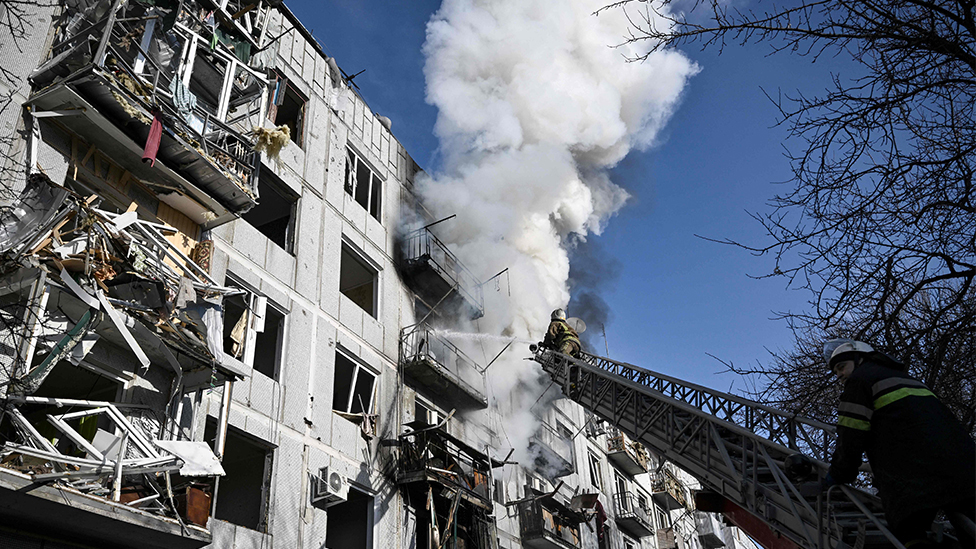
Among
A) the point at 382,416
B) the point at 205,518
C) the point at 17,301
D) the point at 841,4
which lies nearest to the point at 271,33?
the point at 382,416

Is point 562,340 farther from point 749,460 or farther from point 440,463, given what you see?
point 749,460

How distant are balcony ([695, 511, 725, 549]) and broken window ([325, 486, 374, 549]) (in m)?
25.9

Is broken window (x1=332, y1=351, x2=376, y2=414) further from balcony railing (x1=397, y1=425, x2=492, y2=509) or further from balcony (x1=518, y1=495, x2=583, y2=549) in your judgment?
balcony (x1=518, y1=495, x2=583, y2=549)

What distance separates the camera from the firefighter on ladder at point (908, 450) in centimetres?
431

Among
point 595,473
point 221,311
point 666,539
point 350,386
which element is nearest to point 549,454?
point 595,473

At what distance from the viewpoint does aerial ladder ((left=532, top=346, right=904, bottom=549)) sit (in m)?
6.35

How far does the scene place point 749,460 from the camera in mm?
8625

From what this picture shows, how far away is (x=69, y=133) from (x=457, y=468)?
32.9 ft

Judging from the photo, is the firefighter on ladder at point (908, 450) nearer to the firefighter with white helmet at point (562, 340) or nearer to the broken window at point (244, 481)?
the broken window at point (244, 481)

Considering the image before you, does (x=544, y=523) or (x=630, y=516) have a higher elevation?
(x=630, y=516)

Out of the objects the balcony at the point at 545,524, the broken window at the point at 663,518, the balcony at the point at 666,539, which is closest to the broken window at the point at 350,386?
the balcony at the point at 545,524

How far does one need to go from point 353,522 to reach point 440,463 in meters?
2.31

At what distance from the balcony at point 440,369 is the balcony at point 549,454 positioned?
3325 mm

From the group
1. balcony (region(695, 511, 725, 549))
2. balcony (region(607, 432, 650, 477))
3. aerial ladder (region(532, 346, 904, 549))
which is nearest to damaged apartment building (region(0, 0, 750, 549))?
aerial ladder (region(532, 346, 904, 549))
